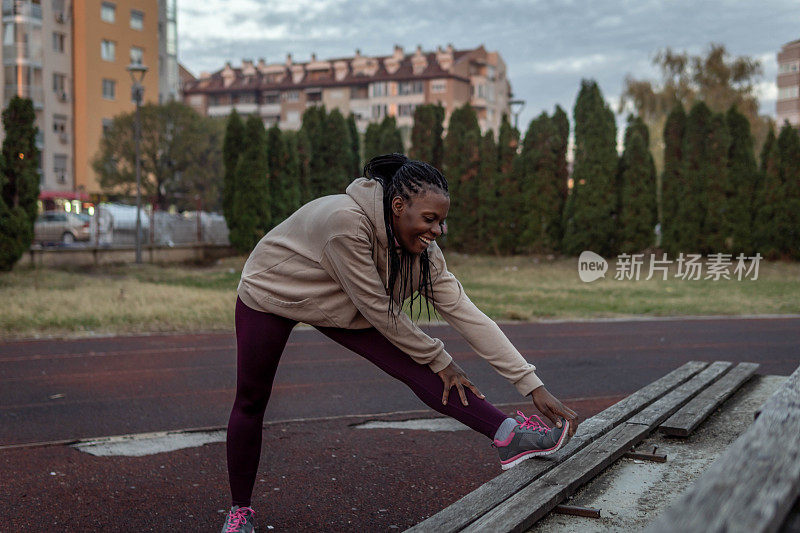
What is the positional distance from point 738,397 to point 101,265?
18.6 meters

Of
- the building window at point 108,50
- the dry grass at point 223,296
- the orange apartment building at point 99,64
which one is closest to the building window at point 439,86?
the orange apartment building at point 99,64

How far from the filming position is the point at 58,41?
173ft

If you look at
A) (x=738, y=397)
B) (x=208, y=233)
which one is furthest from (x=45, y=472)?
(x=208, y=233)

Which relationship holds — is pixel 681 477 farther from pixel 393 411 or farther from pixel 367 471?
pixel 393 411

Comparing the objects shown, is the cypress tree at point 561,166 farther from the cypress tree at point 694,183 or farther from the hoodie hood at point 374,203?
the hoodie hood at point 374,203

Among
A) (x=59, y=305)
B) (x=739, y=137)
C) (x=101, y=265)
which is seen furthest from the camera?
(x=739, y=137)

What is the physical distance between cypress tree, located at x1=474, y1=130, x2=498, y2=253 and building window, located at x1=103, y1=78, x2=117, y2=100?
37.3 metres

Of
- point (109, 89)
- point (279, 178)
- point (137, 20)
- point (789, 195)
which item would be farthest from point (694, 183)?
point (137, 20)

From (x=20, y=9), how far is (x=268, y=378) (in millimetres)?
54392

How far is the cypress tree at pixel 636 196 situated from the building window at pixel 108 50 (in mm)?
41328

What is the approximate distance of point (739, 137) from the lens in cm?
2248

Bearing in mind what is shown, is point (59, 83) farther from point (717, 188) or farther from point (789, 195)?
point (789, 195)

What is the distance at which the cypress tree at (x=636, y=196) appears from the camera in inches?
896

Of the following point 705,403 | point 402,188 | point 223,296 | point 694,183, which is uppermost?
point 694,183
